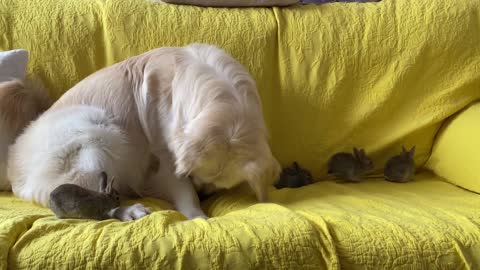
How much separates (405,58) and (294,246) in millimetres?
1177

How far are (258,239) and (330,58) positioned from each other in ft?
3.56

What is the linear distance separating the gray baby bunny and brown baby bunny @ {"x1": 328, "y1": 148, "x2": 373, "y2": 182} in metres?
0.94

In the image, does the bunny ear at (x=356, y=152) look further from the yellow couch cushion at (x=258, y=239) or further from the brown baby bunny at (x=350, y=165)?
the yellow couch cushion at (x=258, y=239)

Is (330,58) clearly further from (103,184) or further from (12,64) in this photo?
(12,64)

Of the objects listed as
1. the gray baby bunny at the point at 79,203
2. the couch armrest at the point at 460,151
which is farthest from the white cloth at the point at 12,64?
the couch armrest at the point at 460,151

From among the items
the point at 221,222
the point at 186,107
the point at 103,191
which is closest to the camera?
the point at 221,222

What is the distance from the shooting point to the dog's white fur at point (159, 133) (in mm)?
1789

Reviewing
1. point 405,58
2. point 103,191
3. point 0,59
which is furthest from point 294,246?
point 0,59

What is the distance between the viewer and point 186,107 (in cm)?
189

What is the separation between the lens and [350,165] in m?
2.18

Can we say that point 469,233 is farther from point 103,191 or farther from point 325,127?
point 103,191

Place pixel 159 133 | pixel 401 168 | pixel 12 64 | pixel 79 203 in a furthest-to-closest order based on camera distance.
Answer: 1. pixel 401 168
2. pixel 12 64
3. pixel 159 133
4. pixel 79 203

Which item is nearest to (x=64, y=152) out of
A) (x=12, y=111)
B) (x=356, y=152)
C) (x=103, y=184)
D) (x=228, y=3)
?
(x=103, y=184)

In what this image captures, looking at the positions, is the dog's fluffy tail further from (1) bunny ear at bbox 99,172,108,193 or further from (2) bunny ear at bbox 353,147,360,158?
(2) bunny ear at bbox 353,147,360,158
